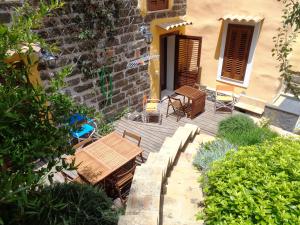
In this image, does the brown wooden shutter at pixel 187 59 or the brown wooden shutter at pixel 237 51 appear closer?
the brown wooden shutter at pixel 237 51

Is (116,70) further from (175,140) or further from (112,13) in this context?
(175,140)

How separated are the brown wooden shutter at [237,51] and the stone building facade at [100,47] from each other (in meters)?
2.16

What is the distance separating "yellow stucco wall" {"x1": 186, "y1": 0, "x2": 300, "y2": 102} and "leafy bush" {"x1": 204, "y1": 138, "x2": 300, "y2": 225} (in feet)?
19.2

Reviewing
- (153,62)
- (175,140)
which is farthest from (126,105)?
(175,140)

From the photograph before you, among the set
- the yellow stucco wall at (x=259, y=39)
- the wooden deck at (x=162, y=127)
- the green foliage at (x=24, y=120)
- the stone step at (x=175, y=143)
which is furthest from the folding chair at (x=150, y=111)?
the green foliage at (x=24, y=120)

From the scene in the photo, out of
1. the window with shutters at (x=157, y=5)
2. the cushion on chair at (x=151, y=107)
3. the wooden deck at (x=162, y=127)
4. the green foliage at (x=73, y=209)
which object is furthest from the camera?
the cushion on chair at (x=151, y=107)

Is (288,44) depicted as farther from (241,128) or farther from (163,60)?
(163,60)

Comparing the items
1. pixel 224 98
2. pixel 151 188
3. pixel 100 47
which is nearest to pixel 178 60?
pixel 224 98

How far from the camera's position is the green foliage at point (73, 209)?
284cm

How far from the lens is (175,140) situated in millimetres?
5020

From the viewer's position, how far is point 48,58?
5742mm

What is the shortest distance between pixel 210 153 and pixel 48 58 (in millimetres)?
4188

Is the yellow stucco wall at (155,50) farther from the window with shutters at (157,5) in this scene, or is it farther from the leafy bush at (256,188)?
the leafy bush at (256,188)

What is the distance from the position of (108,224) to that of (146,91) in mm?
6289
